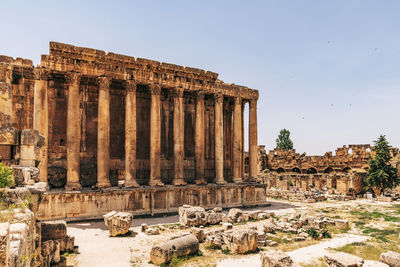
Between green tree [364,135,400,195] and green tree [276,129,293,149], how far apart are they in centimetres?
2985

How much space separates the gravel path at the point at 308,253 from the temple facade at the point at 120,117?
10.2m

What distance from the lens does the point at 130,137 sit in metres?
19.0

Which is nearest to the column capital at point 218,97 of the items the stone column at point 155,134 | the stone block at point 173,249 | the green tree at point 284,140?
the stone column at point 155,134

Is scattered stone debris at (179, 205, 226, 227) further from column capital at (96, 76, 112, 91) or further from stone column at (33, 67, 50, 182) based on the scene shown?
column capital at (96, 76, 112, 91)

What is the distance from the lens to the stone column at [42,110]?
16594 mm

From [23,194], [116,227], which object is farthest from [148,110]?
[23,194]

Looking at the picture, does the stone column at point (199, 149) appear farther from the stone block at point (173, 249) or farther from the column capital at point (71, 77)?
the stone block at point (173, 249)

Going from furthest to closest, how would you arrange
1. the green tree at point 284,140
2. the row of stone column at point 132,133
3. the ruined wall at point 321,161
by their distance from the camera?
1. the green tree at point 284,140
2. the ruined wall at point 321,161
3. the row of stone column at point 132,133

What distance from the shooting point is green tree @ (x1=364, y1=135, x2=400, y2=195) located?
30.4 m

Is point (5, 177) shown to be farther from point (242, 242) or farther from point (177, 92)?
point (177, 92)

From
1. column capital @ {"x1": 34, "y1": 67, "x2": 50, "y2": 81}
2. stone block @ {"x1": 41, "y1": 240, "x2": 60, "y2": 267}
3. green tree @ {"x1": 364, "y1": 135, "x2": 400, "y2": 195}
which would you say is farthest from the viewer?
green tree @ {"x1": 364, "y1": 135, "x2": 400, "y2": 195}

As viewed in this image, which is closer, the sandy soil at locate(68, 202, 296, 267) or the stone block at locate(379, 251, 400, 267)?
the stone block at locate(379, 251, 400, 267)

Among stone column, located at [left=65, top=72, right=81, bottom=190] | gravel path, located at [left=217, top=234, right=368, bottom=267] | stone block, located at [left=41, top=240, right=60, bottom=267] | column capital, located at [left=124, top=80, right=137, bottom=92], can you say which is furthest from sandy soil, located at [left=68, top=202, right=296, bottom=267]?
column capital, located at [left=124, top=80, right=137, bottom=92]

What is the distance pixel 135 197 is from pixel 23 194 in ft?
36.9
